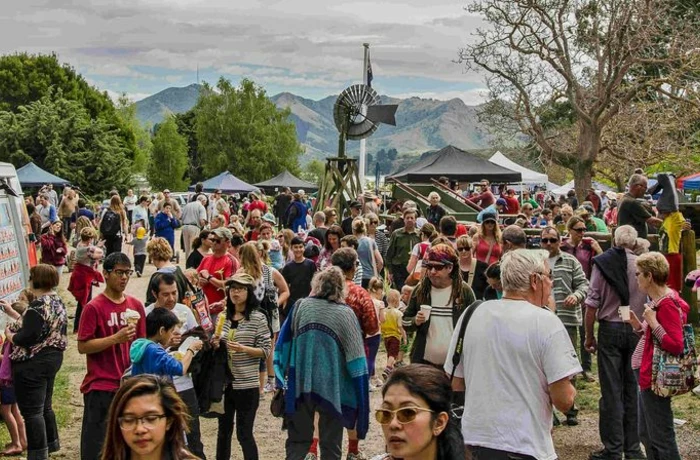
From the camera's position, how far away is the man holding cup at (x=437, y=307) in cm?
671

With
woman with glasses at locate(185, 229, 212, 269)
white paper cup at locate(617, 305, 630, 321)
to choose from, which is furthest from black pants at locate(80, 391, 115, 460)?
woman with glasses at locate(185, 229, 212, 269)

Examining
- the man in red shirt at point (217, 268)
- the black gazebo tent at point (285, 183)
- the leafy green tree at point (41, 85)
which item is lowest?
the black gazebo tent at point (285, 183)

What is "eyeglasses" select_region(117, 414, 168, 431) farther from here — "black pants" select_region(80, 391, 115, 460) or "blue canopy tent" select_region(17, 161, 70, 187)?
"blue canopy tent" select_region(17, 161, 70, 187)

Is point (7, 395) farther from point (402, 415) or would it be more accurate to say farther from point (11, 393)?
point (402, 415)

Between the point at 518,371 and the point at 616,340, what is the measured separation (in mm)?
3213

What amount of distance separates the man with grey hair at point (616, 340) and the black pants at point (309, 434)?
2244 millimetres

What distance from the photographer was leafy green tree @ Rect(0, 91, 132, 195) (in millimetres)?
50344

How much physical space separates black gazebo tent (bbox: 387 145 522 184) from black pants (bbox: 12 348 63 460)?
65.6ft

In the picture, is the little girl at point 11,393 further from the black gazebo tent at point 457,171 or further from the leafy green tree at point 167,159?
the leafy green tree at point 167,159

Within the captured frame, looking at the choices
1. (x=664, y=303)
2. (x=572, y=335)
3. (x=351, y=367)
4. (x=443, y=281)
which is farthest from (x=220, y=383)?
(x=572, y=335)

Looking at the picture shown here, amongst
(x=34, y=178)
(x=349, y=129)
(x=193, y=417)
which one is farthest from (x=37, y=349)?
(x=34, y=178)

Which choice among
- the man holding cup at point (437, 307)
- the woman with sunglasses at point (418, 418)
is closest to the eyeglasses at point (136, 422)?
the woman with sunglasses at point (418, 418)

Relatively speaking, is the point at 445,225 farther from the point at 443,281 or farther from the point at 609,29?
the point at 609,29

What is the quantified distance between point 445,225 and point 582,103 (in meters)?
18.1
